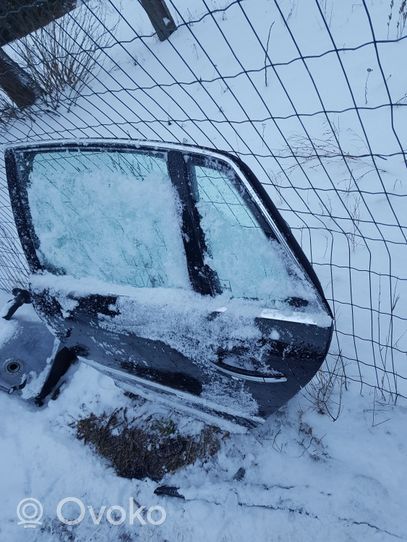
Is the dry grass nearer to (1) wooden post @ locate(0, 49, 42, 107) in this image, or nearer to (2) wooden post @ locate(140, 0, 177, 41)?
(1) wooden post @ locate(0, 49, 42, 107)

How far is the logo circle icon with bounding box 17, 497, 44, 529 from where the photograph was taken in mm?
2105

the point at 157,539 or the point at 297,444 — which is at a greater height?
the point at 157,539

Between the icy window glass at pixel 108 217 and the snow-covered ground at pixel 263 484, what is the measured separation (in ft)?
3.80

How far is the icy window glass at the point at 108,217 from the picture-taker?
140cm

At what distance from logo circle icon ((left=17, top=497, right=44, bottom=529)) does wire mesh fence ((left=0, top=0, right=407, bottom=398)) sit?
1849 mm

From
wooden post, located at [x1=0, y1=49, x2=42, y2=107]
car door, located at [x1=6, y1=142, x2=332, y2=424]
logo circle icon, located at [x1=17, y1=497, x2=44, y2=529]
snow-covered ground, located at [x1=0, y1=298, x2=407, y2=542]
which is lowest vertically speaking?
snow-covered ground, located at [x1=0, y1=298, x2=407, y2=542]

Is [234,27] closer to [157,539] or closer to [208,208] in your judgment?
[208,208]

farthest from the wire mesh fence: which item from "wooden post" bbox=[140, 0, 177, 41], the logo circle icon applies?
the logo circle icon

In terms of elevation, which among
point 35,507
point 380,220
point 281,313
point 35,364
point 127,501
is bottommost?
point 380,220

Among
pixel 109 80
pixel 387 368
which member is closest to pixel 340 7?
pixel 109 80

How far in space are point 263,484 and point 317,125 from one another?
9.98 ft

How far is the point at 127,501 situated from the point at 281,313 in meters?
1.51

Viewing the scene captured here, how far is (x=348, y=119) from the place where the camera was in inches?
135

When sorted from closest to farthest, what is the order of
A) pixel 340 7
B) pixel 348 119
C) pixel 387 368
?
pixel 387 368 < pixel 348 119 < pixel 340 7
